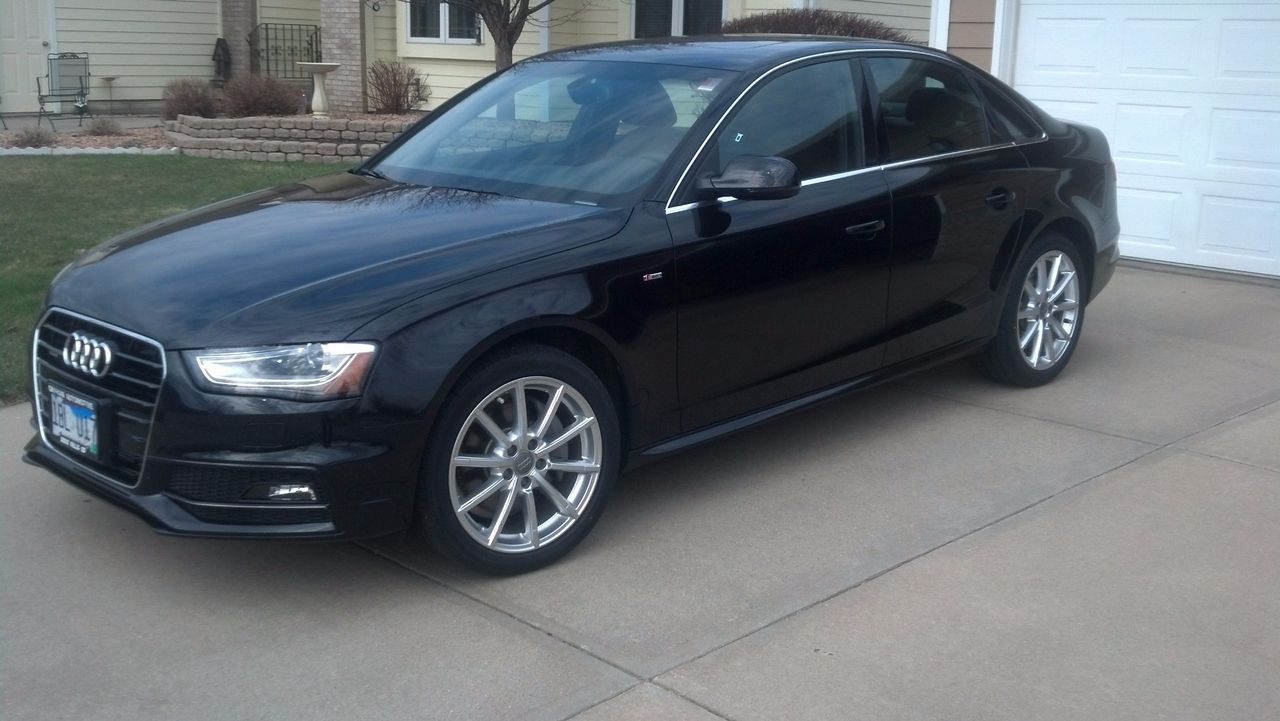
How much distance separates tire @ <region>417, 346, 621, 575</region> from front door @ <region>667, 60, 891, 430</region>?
497 mm

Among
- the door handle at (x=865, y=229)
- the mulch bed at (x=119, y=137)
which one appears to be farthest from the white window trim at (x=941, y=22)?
the mulch bed at (x=119, y=137)

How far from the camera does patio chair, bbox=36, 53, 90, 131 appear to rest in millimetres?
19484

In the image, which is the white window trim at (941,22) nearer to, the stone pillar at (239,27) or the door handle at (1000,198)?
the door handle at (1000,198)

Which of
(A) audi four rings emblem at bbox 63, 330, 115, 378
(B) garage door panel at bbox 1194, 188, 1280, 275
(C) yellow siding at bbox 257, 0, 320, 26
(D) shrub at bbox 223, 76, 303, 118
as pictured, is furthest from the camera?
(C) yellow siding at bbox 257, 0, 320, 26

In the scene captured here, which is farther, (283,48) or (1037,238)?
A: (283,48)

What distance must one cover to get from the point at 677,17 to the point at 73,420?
476 inches

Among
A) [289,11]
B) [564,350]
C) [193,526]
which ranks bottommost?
[193,526]

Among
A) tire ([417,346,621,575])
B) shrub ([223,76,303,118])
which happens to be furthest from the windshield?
shrub ([223,76,303,118])

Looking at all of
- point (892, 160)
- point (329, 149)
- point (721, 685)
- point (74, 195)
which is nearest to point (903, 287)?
point (892, 160)

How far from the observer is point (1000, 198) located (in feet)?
19.9

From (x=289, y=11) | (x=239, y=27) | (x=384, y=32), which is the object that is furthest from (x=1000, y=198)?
(x=289, y=11)

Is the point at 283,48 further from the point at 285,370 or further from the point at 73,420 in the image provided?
the point at 285,370

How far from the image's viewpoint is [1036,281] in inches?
255

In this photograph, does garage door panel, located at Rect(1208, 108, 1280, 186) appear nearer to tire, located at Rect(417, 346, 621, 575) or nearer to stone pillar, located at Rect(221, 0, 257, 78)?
tire, located at Rect(417, 346, 621, 575)
